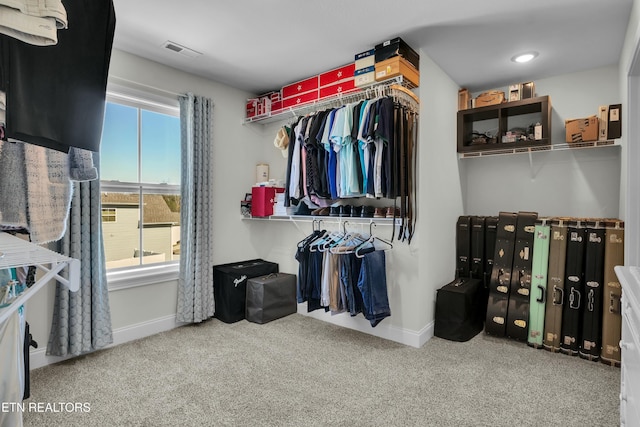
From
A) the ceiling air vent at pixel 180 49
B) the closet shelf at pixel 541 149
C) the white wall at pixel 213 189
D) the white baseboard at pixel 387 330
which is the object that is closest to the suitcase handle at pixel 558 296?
the white baseboard at pixel 387 330

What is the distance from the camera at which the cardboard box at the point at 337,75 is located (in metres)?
3.08

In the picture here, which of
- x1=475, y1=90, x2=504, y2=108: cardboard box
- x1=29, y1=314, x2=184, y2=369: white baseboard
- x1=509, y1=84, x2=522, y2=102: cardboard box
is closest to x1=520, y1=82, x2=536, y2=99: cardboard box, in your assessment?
x1=509, y1=84, x2=522, y2=102: cardboard box

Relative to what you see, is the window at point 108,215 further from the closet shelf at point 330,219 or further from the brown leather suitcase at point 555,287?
the brown leather suitcase at point 555,287

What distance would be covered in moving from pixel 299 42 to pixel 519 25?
64.4 inches

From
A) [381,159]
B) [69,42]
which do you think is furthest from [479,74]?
[69,42]

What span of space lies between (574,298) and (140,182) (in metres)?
3.85

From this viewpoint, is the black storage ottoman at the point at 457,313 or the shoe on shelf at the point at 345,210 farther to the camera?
the shoe on shelf at the point at 345,210

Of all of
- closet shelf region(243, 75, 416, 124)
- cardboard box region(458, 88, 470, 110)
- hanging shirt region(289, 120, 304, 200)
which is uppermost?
cardboard box region(458, 88, 470, 110)

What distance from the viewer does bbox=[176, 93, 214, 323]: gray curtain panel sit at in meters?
3.27

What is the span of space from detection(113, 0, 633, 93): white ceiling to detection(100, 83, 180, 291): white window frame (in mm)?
347

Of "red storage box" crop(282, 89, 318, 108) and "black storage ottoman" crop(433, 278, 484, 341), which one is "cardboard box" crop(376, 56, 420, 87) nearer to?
"red storage box" crop(282, 89, 318, 108)

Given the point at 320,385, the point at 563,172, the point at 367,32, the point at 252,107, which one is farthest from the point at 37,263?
the point at 563,172

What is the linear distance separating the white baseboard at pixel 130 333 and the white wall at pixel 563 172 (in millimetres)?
3399

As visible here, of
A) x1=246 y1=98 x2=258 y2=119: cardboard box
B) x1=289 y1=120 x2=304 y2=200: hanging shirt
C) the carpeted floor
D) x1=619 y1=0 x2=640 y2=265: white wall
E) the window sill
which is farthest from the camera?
x1=246 y1=98 x2=258 y2=119: cardboard box
